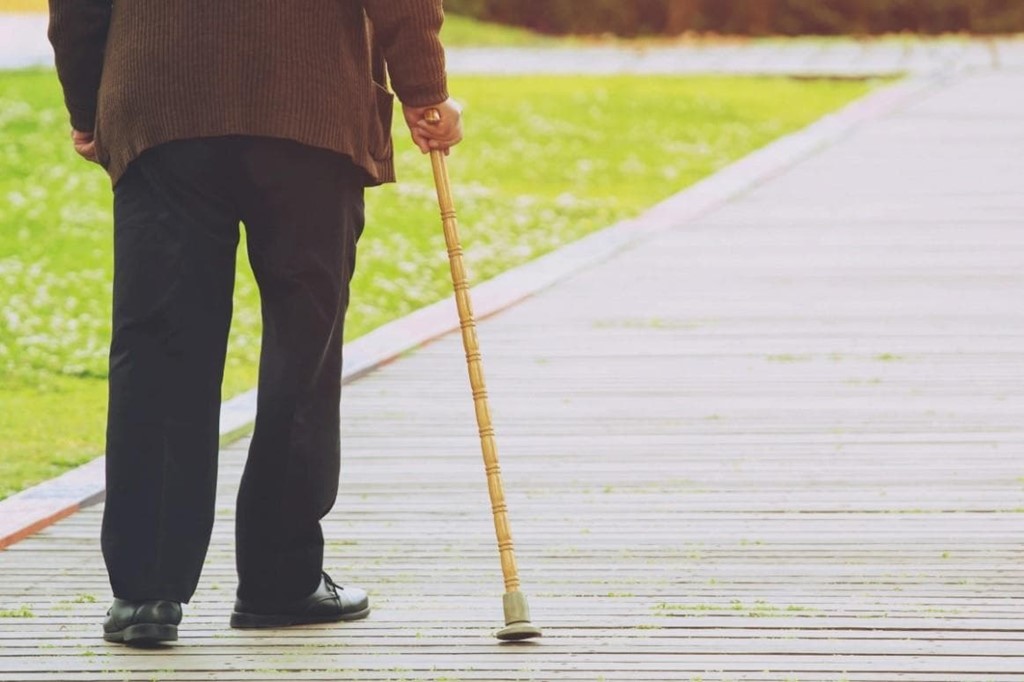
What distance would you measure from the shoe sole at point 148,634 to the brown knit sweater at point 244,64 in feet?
2.94

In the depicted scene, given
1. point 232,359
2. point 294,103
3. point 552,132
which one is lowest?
point 552,132

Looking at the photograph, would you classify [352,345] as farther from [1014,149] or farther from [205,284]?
[1014,149]

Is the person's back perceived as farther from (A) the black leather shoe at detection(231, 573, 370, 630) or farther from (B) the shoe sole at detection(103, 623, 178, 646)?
(A) the black leather shoe at detection(231, 573, 370, 630)

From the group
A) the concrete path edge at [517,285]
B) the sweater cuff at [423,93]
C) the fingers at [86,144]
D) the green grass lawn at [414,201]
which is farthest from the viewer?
the green grass lawn at [414,201]

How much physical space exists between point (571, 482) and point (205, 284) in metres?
2.14

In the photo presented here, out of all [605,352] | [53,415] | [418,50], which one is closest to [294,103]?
[418,50]

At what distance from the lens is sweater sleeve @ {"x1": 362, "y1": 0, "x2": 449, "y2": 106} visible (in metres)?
4.14

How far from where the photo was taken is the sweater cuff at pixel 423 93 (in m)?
4.22

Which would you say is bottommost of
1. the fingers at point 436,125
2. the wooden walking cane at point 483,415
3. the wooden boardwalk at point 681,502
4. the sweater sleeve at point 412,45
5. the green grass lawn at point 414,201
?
the green grass lawn at point 414,201

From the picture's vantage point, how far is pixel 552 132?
61.7 feet

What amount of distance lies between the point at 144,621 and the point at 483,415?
811 mm

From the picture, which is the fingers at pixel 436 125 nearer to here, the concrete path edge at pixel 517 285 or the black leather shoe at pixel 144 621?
the black leather shoe at pixel 144 621

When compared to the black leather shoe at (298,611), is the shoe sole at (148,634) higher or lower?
higher

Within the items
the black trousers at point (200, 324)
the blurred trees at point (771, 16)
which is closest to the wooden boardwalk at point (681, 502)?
the black trousers at point (200, 324)
